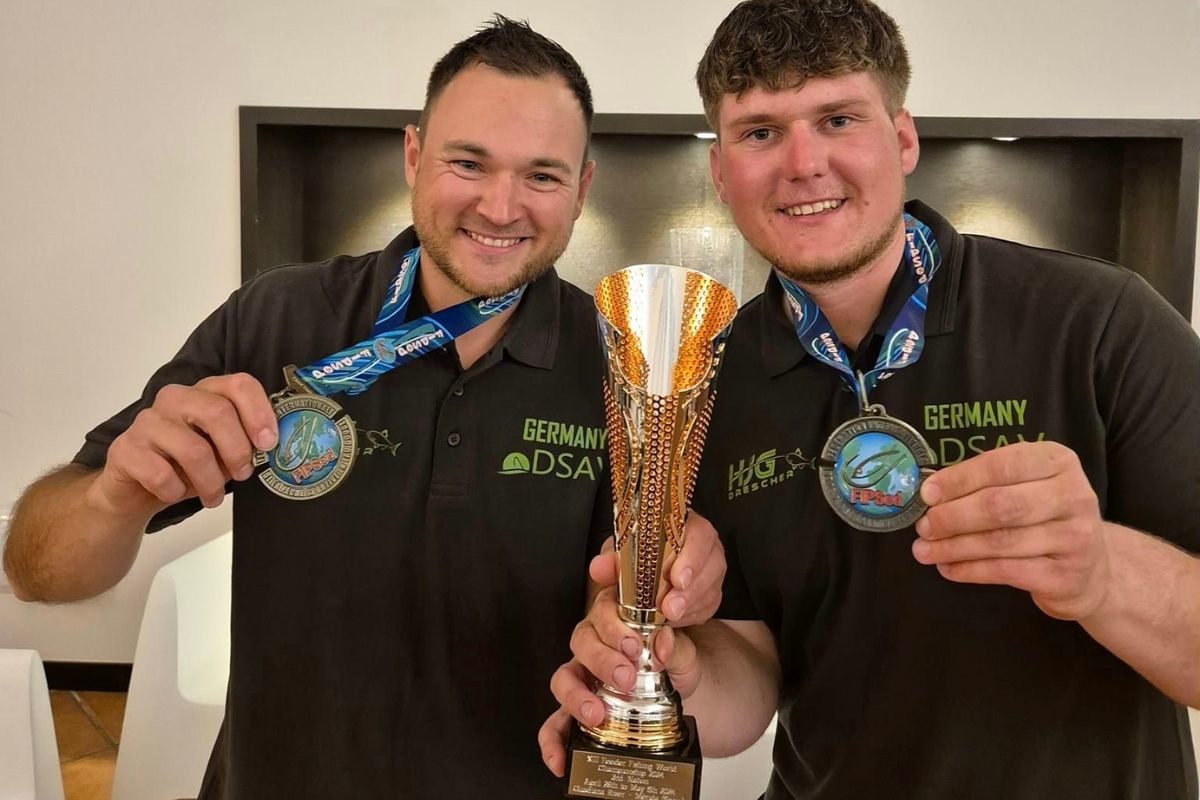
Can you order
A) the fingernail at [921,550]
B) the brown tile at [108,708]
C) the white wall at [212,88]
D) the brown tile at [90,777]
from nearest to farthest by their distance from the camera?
1. the fingernail at [921,550]
2. the brown tile at [90,777]
3. the brown tile at [108,708]
4. the white wall at [212,88]

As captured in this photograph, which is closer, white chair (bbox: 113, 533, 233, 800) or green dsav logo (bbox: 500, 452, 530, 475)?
green dsav logo (bbox: 500, 452, 530, 475)

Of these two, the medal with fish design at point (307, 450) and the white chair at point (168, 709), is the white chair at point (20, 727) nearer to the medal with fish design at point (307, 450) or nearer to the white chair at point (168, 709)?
the white chair at point (168, 709)

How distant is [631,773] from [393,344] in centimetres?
74

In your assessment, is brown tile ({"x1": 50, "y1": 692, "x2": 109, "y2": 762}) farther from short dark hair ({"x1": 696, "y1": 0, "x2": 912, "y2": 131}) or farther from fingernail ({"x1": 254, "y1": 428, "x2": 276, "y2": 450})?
short dark hair ({"x1": 696, "y1": 0, "x2": 912, "y2": 131})

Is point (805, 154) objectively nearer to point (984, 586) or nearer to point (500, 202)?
point (500, 202)

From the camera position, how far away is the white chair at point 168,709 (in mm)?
2781

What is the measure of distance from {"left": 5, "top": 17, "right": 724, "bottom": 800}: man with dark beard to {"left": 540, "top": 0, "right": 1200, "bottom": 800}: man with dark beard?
260mm

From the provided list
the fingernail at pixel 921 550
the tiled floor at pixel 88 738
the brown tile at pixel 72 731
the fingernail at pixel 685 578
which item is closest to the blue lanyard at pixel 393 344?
the fingernail at pixel 685 578

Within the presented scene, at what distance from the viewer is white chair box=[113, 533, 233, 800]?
109 inches

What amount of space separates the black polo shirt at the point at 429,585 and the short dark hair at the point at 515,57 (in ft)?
1.27

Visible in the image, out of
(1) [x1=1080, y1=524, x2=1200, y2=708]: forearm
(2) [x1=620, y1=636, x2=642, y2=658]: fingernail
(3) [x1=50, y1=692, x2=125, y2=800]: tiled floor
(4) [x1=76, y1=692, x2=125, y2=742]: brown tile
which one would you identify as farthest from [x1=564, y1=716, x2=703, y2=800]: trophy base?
(4) [x1=76, y1=692, x2=125, y2=742]: brown tile

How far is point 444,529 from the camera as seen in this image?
1.45 m

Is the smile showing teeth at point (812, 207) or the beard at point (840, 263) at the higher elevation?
the smile showing teeth at point (812, 207)

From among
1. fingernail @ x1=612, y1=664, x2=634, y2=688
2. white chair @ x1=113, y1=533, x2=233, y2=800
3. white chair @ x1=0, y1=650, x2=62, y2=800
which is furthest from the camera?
white chair @ x1=113, y1=533, x2=233, y2=800
